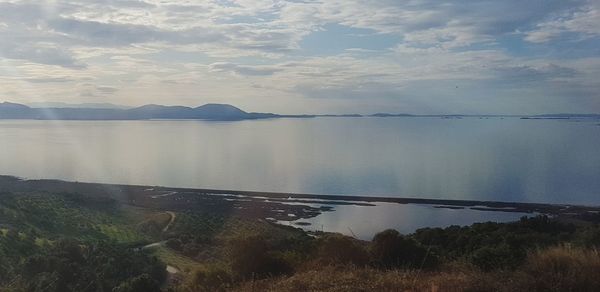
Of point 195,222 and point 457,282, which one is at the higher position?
point 457,282

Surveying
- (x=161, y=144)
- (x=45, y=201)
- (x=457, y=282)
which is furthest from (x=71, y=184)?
(x=457, y=282)

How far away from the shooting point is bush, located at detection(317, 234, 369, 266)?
6.06 meters

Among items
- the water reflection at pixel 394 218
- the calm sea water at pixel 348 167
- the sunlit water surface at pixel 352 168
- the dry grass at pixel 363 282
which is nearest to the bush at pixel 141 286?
the dry grass at pixel 363 282

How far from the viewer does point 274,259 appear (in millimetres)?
6441

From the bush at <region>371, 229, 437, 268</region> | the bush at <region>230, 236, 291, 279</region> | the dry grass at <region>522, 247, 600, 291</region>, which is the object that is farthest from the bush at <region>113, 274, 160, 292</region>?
the dry grass at <region>522, 247, 600, 291</region>

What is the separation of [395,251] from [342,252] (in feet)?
2.40

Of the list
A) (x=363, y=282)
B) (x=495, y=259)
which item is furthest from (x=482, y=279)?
(x=495, y=259)

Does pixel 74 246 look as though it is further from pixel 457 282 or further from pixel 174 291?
pixel 457 282

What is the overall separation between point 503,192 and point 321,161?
22.3 metres

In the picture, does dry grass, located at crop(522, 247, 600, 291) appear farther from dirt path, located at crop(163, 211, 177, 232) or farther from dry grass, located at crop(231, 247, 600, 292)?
dirt path, located at crop(163, 211, 177, 232)

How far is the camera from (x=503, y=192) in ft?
130

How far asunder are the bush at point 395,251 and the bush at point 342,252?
178 millimetres

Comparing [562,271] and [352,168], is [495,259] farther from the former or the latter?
[352,168]

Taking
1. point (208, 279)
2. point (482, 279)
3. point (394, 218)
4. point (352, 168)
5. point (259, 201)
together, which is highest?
point (482, 279)
